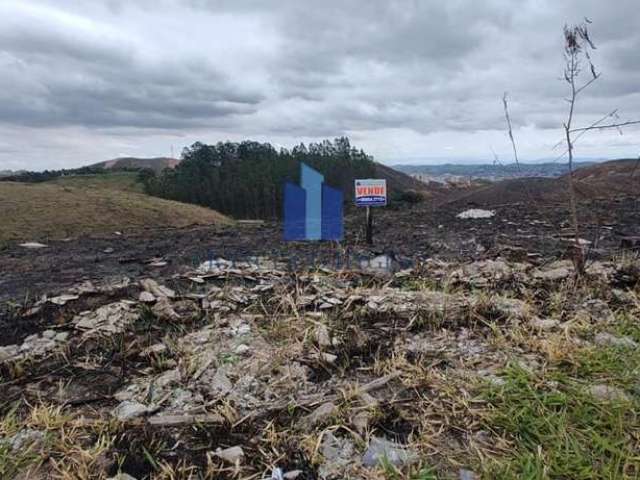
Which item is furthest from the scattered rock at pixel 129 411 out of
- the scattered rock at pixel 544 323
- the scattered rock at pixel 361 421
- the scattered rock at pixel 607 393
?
the scattered rock at pixel 544 323

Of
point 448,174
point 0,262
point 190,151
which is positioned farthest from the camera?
point 448,174

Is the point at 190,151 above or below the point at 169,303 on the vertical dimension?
above

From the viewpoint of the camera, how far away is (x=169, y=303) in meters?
3.68

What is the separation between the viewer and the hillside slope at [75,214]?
16.1 m

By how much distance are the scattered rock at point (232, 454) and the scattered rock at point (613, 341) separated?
7.83 ft

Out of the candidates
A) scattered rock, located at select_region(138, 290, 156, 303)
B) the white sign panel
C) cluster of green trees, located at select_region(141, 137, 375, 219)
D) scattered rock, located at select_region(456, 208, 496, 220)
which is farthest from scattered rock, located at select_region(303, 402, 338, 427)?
cluster of green trees, located at select_region(141, 137, 375, 219)

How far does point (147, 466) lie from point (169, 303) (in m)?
1.92

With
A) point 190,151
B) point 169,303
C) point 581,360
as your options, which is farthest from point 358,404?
point 190,151

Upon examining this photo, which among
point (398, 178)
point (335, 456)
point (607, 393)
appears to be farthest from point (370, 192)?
point (398, 178)

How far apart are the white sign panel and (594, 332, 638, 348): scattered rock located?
412 cm

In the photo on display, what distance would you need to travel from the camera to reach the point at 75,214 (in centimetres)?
1888

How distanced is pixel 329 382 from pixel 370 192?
4.49m

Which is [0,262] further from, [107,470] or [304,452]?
[304,452]

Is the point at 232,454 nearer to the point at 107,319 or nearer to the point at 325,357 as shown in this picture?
the point at 325,357
